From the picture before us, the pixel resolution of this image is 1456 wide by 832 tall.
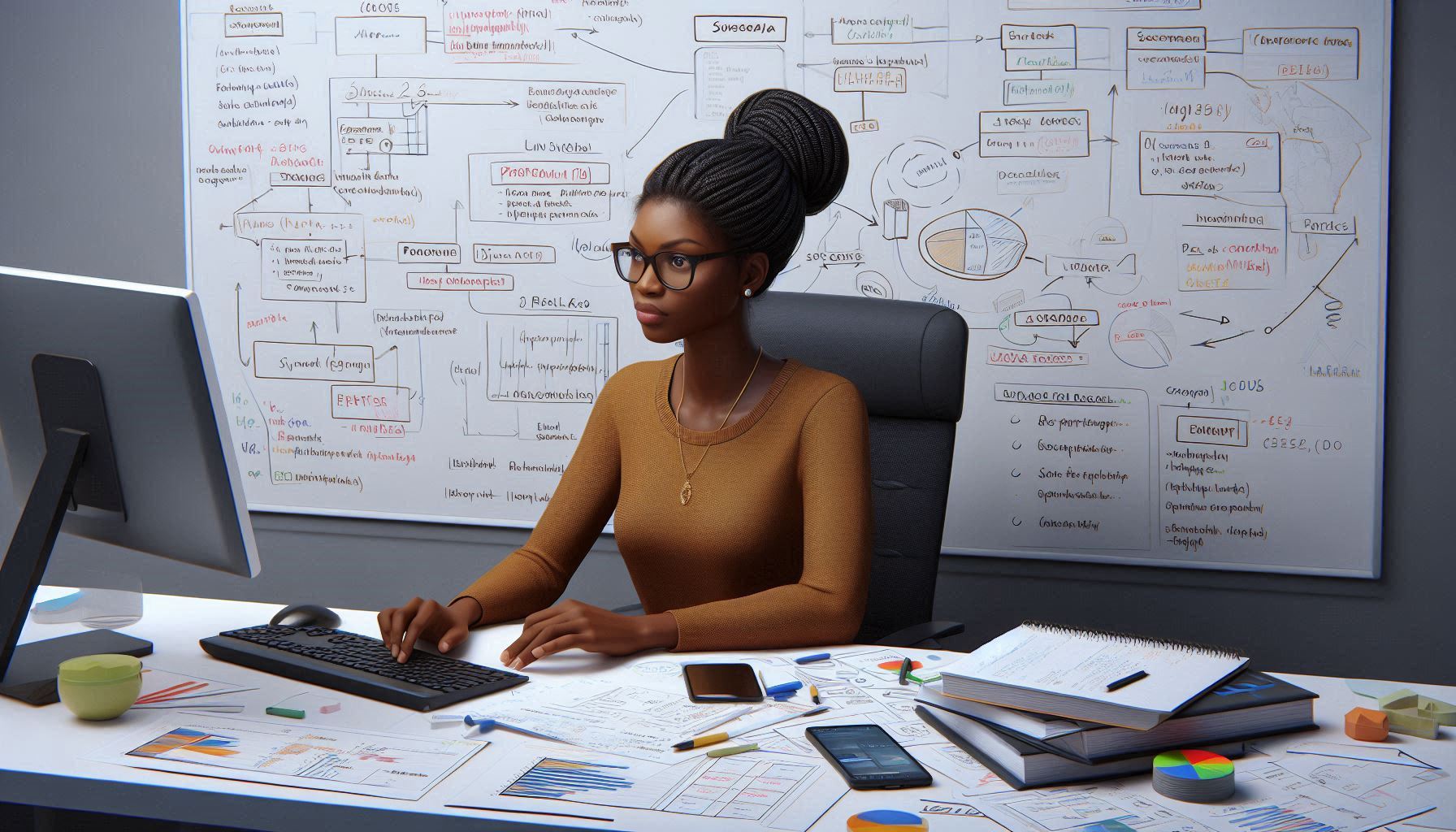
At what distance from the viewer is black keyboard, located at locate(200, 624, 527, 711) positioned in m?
1.27

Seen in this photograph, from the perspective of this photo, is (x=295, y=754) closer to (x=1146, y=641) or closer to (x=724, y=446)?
(x=724, y=446)

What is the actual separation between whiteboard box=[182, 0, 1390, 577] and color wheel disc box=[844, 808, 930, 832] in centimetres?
174

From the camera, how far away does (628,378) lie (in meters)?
1.82

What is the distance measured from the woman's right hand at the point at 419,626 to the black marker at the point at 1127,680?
77cm

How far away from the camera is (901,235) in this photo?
269cm

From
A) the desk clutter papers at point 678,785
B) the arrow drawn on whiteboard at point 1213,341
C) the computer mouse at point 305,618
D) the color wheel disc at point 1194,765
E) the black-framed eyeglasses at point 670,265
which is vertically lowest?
the desk clutter papers at point 678,785

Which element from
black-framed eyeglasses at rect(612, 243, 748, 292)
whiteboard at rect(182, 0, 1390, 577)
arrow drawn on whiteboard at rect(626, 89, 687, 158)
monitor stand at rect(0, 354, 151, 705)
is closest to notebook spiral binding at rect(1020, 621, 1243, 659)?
black-framed eyeglasses at rect(612, 243, 748, 292)

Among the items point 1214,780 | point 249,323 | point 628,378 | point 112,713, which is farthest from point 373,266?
point 1214,780

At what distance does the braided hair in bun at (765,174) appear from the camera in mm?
1622

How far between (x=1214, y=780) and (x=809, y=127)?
1.07m

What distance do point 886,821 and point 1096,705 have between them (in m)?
0.24

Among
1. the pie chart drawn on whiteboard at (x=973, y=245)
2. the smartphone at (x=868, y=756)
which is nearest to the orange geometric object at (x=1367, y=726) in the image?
the smartphone at (x=868, y=756)

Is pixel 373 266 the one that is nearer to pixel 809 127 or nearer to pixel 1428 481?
pixel 809 127

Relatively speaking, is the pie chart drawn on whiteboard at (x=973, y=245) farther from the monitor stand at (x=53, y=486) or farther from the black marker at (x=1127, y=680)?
the monitor stand at (x=53, y=486)
